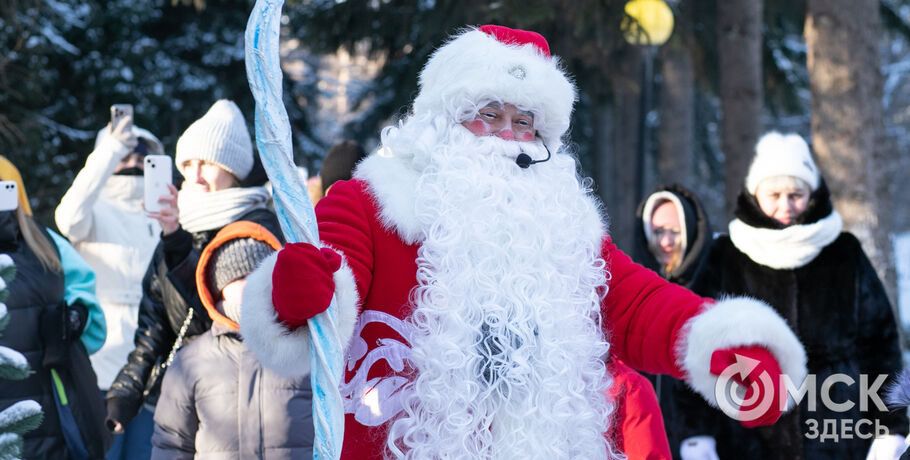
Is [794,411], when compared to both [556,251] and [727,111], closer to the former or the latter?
[556,251]

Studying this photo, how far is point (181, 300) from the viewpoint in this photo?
→ 4.14 metres

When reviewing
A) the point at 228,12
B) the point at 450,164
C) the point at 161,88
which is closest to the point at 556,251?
the point at 450,164

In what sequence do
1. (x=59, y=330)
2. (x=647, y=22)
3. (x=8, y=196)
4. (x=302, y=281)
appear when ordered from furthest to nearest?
(x=647, y=22) < (x=59, y=330) < (x=8, y=196) < (x=302, y=281)

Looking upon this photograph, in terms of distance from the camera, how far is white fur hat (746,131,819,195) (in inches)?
203

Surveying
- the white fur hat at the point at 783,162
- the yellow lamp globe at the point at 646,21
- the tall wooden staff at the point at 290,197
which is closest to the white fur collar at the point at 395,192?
the tall wooden staff at the point at 290,197

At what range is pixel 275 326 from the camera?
2486 millimetres

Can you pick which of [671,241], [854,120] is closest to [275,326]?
[671,241]

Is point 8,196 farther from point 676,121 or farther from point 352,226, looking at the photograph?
point 676,121

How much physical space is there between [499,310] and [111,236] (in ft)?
11.1

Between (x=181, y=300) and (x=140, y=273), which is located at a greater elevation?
(x=181, y=300)

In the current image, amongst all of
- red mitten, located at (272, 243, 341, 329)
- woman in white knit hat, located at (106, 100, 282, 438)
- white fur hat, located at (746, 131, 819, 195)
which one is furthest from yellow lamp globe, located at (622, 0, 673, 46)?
red mitten, located at (272, 243, 341, 329)

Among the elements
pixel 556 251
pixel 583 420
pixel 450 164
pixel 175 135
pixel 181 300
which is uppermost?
pixel 450 164

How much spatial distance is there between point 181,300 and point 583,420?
1.96 m

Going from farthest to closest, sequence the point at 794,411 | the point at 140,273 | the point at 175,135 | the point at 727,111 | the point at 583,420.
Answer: the point at 175,135, the point at 727,111, the point at 140,273, the point at 794,411, the point at 583,420
